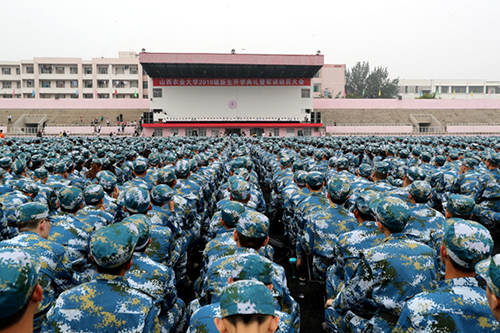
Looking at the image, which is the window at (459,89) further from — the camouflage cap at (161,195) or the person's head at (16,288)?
the person's head at (16,288)

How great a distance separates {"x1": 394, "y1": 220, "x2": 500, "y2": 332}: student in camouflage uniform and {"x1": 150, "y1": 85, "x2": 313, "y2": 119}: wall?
4100 cm

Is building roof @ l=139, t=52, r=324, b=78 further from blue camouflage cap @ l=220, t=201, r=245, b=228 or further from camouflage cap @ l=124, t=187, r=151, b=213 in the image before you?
blue camouflage cap @ l=220, t=201, r=245, b=228

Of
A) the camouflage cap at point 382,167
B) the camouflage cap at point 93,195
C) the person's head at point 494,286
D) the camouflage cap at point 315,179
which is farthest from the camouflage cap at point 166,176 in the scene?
the person's head at point 494,286

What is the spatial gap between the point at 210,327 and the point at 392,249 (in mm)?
1339

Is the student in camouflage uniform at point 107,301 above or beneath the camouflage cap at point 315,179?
beneath

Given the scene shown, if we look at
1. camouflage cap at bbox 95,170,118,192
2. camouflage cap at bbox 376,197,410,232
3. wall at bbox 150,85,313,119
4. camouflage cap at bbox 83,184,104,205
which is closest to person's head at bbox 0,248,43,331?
camouflage cap at bbox 376,197,410,232

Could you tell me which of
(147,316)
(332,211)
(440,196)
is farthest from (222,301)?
(440,196)

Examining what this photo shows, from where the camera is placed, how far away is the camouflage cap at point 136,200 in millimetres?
3670

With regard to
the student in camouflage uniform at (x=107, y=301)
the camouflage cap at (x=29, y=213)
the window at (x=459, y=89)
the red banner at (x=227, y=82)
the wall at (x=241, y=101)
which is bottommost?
the student in camouflage uniform at (x=107, y=301)

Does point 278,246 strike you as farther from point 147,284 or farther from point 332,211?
point 147,284

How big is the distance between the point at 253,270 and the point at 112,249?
83 cm

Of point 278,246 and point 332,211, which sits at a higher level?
point 332,211

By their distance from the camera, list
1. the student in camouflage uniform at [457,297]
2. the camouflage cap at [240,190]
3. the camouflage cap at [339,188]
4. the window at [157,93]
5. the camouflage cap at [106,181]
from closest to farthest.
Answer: the student in camouflage uniform at [457,297], the camouflage cap at [339,188], the camouflage cap at [240,190], the camouflage cap at [106,181], the window at [157,93]

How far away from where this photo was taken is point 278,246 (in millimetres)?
6688
